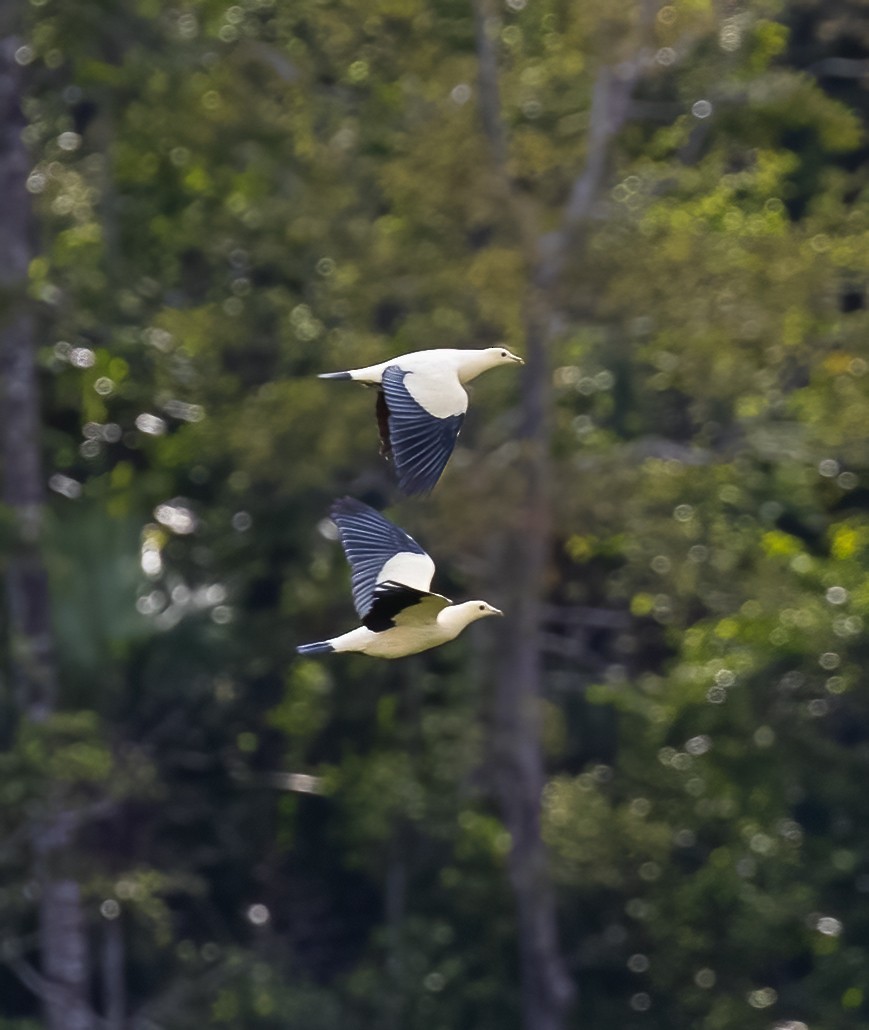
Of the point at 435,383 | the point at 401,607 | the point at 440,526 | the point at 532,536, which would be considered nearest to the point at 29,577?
the point at 440,526

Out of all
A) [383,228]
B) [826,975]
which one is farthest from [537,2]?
[826,975]

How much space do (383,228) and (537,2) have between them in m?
1.68

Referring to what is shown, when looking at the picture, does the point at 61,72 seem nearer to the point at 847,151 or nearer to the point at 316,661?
the point at 316,661

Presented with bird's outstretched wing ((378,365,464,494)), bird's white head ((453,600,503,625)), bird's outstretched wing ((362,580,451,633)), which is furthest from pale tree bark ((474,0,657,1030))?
bird's outstretched wing ((362,580,451,633))

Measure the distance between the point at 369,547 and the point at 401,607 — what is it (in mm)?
803

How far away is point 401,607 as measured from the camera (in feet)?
25.7

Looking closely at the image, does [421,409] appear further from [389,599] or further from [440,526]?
[440,526]

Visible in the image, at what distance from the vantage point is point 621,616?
59.6ft

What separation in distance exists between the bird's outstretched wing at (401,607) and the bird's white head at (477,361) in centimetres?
96

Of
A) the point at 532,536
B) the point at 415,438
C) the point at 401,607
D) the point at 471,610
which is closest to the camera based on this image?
the point at 401,607

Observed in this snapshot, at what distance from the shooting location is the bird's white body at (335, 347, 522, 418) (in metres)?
8.21

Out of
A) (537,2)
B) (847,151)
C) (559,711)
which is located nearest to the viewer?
(537,2)

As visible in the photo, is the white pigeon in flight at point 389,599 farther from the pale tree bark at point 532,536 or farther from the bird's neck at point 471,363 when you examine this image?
the pale tree bark at point 532,536

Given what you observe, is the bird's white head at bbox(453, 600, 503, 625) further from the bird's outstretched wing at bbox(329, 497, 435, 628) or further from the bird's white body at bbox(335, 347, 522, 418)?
the bird's white body at bbox(335, 347, 522, 418)
